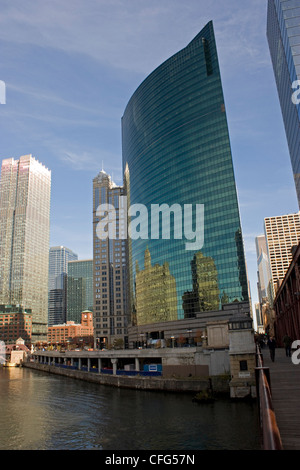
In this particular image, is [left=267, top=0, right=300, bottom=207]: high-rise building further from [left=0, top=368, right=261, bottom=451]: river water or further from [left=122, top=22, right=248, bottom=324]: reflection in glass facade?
[left=0, top=368, right=261, bottom=451]: river water

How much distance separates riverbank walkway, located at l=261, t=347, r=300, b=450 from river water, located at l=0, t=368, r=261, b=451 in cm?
511

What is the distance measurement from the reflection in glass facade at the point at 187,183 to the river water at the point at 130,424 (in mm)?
66746

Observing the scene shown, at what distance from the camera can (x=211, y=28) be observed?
132m

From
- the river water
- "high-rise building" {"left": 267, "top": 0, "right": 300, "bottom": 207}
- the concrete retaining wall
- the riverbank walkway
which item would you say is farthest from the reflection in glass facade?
the riverbank walkway

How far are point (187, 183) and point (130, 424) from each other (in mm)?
98717

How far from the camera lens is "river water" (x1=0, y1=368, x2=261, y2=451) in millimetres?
25531

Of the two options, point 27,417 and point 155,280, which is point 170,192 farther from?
point 27,417

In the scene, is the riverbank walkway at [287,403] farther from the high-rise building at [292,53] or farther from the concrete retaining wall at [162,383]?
the high-rise building at [292,53]

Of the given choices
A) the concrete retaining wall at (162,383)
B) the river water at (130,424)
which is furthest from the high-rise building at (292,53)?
the river water at (130,424)

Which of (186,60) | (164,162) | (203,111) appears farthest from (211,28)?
(164,162)

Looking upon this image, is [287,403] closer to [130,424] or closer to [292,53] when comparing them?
[130,424]

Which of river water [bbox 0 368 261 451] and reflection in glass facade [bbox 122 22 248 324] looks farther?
reflection in glass facade [bbox 122 22 248 324]

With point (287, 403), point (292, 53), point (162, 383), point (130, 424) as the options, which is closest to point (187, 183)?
point (292, 53)

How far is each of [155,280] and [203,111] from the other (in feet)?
213
